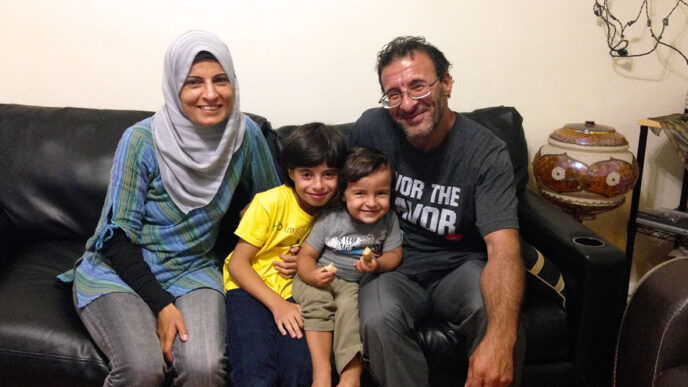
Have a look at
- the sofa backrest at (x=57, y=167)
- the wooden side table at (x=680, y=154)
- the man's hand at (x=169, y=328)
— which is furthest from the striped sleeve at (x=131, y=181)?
the wooden side table at (x=680, y=154)

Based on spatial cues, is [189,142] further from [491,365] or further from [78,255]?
[491,365]

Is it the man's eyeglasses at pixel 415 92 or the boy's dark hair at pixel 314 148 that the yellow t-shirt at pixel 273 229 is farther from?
the man's eyeglasses at pixel 415 92

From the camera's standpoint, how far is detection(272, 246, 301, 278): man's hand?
1.58 meters

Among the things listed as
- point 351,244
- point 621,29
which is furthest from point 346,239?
point 621,29

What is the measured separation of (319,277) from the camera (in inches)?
58.1

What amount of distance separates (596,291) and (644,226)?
2.59 feet

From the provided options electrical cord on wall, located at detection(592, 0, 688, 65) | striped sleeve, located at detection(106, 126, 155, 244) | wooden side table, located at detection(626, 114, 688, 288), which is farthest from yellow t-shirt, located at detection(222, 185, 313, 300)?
electrical cord on wall, located at detection(592, 0, 688, 65)

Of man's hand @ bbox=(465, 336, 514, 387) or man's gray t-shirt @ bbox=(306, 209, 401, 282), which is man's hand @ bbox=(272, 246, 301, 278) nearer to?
man's gray t-shirt @ bbox=(306, 209, 401, 282)

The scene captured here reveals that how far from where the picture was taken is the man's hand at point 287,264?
1577 mm

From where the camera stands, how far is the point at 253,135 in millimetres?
1697

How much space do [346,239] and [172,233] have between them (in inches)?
20.1

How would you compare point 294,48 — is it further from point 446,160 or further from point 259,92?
point 446,160

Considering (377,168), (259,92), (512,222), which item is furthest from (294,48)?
(512,222)

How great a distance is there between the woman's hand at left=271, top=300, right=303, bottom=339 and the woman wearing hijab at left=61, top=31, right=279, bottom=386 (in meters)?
0.16
